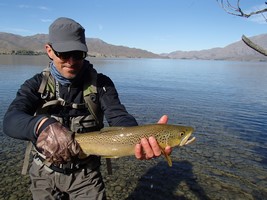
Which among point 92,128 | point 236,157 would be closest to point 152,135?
point 92,128

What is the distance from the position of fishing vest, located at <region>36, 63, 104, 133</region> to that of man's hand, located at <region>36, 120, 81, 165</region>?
994mm

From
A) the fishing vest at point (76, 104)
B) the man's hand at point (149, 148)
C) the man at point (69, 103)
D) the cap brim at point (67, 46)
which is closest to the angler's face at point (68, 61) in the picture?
the man at point (69, 103)

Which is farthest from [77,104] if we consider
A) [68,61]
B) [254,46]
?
[254,46]

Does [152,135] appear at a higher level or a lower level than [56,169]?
higher

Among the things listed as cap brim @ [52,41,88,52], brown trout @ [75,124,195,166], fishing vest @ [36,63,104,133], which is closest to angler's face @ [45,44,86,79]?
cap brim @ [52,41,88,52]

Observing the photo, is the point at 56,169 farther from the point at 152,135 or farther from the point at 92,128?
the point at 152,135

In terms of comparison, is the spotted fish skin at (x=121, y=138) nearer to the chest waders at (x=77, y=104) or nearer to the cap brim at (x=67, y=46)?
the chest waders at (x=77, y=104)

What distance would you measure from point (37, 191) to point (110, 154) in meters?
1.25

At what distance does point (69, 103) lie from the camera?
13.7 feet

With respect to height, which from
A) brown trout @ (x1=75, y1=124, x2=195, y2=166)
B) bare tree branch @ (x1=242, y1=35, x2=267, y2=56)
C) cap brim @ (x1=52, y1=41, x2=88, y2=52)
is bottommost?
brown trout @ (x1=75, y1=124, x2=195, y2=166)

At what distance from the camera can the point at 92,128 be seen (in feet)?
14.4

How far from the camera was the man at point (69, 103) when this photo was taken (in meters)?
3.91

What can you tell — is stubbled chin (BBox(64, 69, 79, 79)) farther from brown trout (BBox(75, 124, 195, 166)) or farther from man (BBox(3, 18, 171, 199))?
brown trout (BBox(75, 124, 195, 166))

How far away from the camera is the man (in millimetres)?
3906
